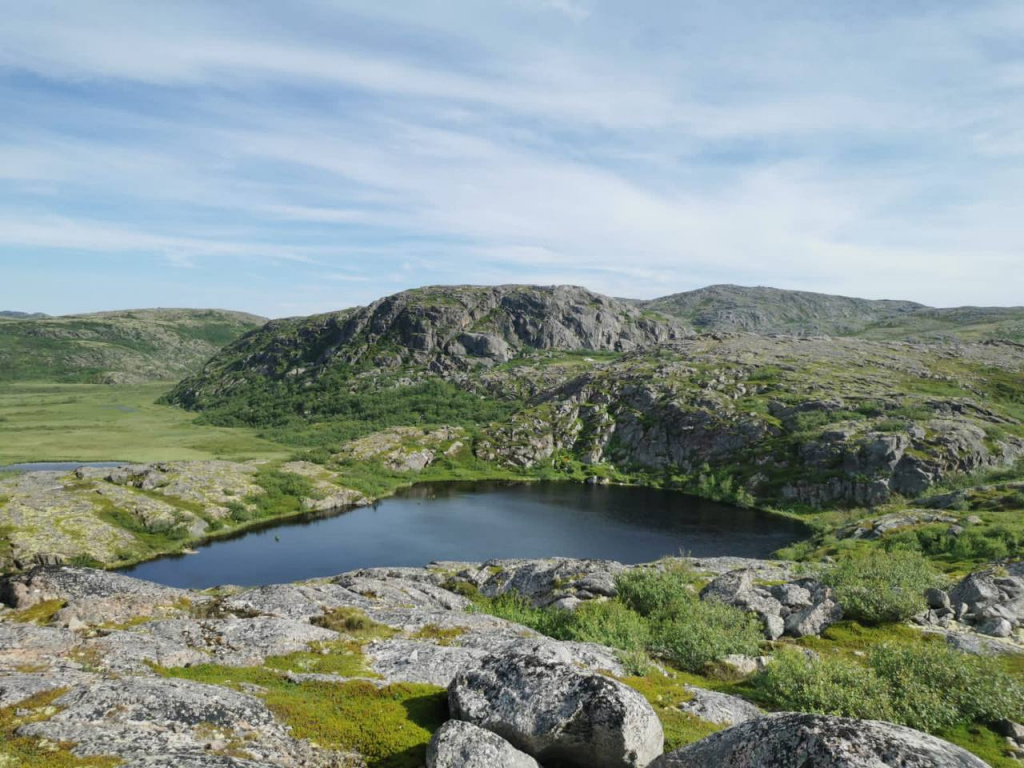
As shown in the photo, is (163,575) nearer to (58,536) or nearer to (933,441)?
(58,536)

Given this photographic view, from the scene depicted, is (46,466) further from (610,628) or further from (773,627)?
(773,627)

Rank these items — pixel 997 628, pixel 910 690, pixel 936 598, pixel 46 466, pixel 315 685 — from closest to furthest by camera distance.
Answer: pixel 315 685 → pixel 910 690 → pixel 997 628 → pixel 936 598 → pixel 46 466

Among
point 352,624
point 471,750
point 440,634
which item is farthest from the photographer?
point 352,624

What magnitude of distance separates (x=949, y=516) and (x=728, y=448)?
106 meters

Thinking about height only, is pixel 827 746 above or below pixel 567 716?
above

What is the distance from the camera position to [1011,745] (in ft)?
69.7

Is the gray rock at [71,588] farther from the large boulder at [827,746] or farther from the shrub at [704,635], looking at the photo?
the large boulder at [827,746]

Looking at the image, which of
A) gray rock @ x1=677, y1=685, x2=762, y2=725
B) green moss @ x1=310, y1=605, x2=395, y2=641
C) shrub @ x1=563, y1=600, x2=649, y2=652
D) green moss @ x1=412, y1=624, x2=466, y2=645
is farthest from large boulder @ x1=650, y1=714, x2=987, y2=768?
green moss @ x1=310, y1=605, x2=395, y2=641

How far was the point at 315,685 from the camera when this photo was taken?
75.1 feet

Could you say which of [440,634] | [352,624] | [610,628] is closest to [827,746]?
[610,628]

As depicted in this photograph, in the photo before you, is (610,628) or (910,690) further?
(610,628)

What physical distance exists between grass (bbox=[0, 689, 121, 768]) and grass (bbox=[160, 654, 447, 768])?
548 centimetres

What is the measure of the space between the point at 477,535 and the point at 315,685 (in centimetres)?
10822

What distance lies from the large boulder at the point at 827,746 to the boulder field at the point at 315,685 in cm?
4
